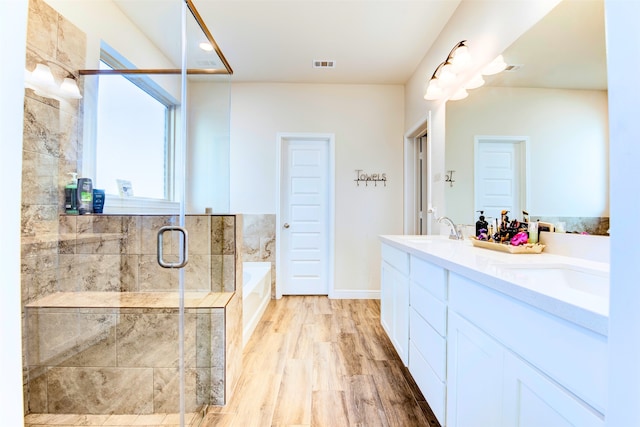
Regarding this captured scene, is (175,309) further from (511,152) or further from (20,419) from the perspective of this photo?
(511,152)

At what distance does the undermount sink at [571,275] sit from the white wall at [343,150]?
233 centimetres

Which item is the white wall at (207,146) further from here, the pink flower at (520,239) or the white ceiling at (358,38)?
the pink flower at (520,239)

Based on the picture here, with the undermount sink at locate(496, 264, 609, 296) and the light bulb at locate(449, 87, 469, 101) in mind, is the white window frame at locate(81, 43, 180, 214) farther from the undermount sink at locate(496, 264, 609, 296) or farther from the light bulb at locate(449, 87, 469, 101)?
the light bulb at locate(449, 87, 469, 101)

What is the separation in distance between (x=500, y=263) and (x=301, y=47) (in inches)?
103

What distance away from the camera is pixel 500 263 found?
1.13 meters

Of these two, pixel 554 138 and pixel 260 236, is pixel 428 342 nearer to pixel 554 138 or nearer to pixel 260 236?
pixel 554 138

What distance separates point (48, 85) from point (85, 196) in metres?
0.66

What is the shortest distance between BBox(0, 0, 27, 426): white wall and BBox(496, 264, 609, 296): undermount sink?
3.98 ft

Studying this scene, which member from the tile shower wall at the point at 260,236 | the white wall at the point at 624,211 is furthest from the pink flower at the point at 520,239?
the tile shower wall at the point at 260,236

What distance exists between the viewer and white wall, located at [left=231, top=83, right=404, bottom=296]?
3.46 metres

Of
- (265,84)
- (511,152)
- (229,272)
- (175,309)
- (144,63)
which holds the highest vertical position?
(265,84)

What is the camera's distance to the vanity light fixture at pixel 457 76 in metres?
1.85

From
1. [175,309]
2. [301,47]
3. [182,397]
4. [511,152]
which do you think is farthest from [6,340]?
[301,47]

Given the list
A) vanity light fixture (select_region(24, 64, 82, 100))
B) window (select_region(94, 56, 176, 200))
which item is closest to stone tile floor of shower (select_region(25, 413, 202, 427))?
window (select_region(94, 56, 176, 200))
